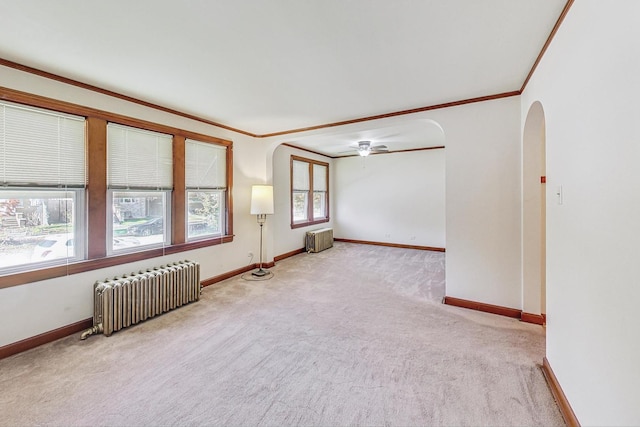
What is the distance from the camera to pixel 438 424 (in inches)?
63.3

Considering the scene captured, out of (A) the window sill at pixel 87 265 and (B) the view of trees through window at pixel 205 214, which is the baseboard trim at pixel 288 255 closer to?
(B) the view of trees through window at pixel 205 214

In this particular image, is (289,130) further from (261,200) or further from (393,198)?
(393,198)

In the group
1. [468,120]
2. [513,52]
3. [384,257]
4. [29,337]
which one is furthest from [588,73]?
[384,257]

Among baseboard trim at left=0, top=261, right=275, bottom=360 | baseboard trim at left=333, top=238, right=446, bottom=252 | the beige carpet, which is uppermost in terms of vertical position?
baseboard trim at left=333, top=238, right=446, bottom=252

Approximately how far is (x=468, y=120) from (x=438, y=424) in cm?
312

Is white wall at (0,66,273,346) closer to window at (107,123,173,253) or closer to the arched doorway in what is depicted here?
window at (107,123,173,253)

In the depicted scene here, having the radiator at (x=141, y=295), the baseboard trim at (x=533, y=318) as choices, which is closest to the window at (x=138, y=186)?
the radiator at (x=141, y=295)

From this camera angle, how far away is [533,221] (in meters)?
2.87

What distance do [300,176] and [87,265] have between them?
443 centimetres

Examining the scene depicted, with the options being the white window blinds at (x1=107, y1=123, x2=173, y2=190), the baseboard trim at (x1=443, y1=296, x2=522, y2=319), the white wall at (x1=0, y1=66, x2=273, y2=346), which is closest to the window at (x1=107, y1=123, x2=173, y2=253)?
the white window blinds at (x1=107, y1=123, x2=173, y2=190)

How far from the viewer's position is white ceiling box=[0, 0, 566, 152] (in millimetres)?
1657

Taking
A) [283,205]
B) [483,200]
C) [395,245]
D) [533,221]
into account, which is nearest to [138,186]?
[283,205]

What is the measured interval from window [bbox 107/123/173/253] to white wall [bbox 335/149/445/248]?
5.03 m

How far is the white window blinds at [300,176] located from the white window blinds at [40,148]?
4003 mm
